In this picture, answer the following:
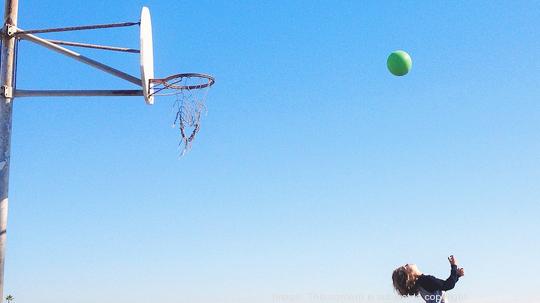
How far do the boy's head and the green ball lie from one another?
5794 mm

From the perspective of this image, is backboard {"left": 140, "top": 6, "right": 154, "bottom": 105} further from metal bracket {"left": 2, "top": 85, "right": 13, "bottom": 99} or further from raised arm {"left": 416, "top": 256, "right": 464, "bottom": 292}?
raised arm {"left": 416, "top": 256, "right": 464, "bottom": 292}

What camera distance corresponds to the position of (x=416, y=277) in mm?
8273

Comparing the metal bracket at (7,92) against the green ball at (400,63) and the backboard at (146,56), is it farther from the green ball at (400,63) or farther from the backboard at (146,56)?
the green ball at (400,63)

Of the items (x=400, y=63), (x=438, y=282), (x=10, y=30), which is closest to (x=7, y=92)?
(x=10, y=30)

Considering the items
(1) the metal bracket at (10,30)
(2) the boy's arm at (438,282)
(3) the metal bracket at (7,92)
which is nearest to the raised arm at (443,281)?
(2) the boy's arm at (438,282)

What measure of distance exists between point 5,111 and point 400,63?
6279 millimetres

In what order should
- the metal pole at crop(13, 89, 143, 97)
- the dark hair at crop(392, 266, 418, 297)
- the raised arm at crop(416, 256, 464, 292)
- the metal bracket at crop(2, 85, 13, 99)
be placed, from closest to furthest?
the raised arm at crop(416, 256, 464, 292) → the dark hair at crop(392, 266, 418, 297) → the metal bracket at crop(2, 85, 13, 99) → the metal pole at crop(13, 89, 143, 97)

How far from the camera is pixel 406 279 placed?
8.26m

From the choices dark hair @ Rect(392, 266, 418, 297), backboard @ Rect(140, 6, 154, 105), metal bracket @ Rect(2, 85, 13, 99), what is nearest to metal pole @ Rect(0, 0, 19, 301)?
metal bracket @ Rect(2, 85, 13, 99)

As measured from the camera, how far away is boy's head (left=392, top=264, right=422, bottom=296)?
8.25 metres

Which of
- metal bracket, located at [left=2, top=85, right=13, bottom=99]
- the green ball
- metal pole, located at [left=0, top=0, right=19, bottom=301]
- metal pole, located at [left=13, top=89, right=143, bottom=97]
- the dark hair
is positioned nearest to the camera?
the dark hair

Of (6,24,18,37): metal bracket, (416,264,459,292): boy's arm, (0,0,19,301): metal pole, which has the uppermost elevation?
(6,24,18,37): metal bracket

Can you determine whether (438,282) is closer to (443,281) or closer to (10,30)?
(443,281)

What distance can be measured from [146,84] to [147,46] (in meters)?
0.83
